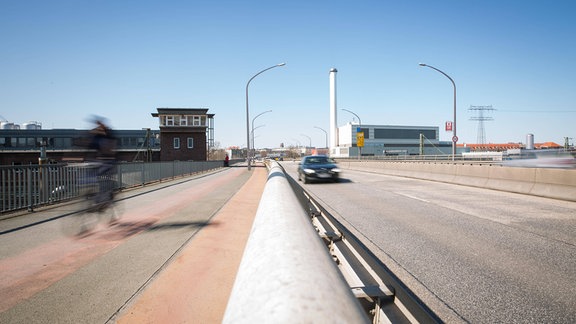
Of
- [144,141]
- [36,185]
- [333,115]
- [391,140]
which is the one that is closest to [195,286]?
[36,185]

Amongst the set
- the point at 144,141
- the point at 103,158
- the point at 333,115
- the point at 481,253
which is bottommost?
the point at 481,253

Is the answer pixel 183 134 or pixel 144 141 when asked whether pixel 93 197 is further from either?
pixel 144 141

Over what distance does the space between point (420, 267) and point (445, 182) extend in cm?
1378

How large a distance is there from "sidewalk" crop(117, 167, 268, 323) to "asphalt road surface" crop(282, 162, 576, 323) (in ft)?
6.49

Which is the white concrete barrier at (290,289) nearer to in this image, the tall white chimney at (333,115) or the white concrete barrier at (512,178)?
the white concrete barrier at (512,178)

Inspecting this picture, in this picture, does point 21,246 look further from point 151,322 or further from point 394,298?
point 394,298

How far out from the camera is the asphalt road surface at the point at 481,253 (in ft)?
9.95

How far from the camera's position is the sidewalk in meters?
2.83

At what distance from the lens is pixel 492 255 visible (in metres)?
4.55

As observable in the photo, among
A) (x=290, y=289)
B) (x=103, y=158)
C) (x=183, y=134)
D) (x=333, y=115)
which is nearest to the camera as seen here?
(x=290, y=289)

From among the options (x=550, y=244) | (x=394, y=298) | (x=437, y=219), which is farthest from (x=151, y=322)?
(x=437, y=219)

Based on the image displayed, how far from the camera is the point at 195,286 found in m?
3.45

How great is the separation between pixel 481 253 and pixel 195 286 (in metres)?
3.88

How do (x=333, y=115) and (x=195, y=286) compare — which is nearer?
(x=195, y=286)
